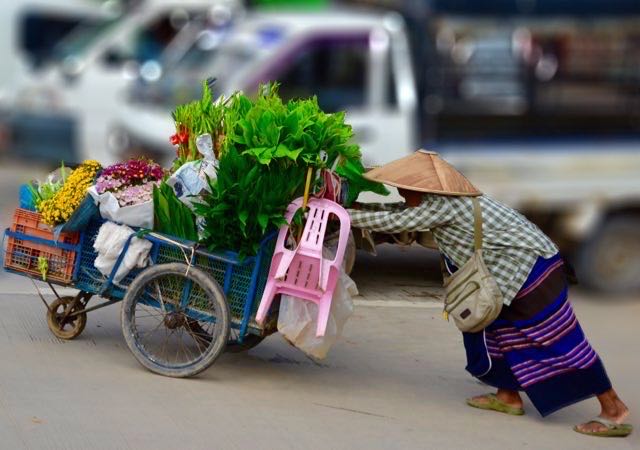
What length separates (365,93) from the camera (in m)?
10.0

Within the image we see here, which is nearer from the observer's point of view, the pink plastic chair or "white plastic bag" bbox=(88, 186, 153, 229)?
the pink plastic chair

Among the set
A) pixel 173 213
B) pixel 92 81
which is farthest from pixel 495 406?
pixel 92 81

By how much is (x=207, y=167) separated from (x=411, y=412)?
1.55 meters

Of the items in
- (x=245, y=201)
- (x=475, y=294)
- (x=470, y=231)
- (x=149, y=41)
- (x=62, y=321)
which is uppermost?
(x=245, y=201)

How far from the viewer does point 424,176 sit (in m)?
5.52

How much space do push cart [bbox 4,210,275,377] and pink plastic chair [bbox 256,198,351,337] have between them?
105mm

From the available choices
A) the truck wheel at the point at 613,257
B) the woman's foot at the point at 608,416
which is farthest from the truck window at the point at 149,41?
the woman's foot at the point at 608,416

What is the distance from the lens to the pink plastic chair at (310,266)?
18.1 feet

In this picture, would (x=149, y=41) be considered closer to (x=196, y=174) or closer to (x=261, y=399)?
(x=196, y=174)

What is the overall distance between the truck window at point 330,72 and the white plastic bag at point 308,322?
14.7 ft

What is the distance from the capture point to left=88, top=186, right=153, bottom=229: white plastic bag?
19.0ft

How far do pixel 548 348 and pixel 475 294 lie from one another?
17.5 inches

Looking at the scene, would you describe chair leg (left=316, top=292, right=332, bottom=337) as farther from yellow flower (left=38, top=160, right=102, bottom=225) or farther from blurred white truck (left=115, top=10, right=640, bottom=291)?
yellow flower (left=38, top=160, right=102, bottom=225)

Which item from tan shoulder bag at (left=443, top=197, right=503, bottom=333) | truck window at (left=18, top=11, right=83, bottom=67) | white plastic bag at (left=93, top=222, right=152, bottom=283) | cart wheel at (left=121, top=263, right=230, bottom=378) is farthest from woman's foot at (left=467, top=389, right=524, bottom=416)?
truck window at (left=18, top=11, right=83, bottom=67)
